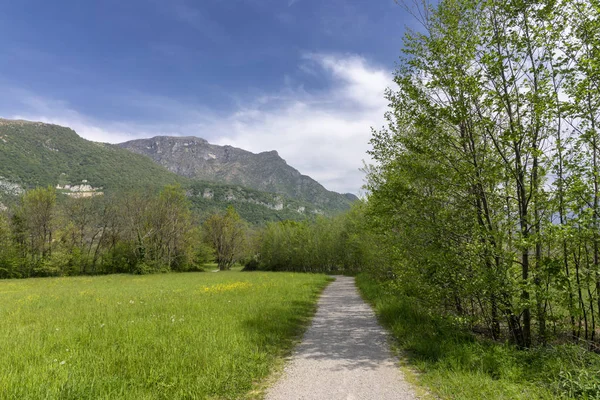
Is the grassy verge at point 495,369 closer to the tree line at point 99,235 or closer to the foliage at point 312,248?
the foliage at point 312,248

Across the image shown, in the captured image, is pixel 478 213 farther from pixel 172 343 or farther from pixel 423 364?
pixel 172 343

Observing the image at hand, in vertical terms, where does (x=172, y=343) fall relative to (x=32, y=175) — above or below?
below

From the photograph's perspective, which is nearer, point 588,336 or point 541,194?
point 541,194

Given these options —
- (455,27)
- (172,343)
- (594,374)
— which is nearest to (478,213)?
(594,374)

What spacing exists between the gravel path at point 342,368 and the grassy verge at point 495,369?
24.7 inches

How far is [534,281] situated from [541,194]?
197 centimetres

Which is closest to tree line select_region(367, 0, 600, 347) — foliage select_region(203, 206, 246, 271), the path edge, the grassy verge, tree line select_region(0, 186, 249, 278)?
the grassy verge

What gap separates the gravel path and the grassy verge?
0.63 metres

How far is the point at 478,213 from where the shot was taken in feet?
26.2

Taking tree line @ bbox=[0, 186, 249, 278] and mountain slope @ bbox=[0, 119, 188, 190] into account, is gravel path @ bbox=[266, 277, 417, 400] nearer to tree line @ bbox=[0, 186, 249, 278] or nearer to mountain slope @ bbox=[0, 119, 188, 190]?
tree line @ bbox=[0, 186, 249, 278]

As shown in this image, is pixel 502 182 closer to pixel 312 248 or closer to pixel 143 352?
pixel 143 352

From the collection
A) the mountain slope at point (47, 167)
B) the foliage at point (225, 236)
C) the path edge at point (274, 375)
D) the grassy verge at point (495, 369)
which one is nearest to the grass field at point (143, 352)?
the path edge at point (274, 375)

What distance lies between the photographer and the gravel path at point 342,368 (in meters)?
5.11

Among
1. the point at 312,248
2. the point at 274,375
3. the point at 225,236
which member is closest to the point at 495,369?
the point at 274,375
